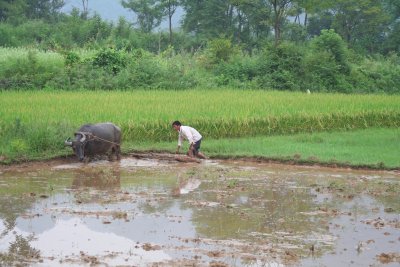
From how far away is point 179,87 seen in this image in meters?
24.1

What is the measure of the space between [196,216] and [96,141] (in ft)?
16.5

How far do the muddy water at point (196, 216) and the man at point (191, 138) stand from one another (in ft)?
2.61

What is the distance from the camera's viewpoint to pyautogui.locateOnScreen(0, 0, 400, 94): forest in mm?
23312

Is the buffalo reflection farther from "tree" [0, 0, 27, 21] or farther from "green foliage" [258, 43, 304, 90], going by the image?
"tree" [0, 0, 27, 21]

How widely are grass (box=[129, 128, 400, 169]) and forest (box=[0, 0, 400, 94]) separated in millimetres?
8195

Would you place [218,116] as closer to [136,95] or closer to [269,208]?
[136,95]

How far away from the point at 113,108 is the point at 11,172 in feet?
17.9

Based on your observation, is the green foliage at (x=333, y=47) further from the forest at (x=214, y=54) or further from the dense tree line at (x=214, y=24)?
the dense tree line at (x=214, y=24)

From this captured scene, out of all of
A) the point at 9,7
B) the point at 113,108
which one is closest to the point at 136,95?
the point at 113,108

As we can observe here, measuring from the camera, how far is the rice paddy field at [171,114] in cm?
1386

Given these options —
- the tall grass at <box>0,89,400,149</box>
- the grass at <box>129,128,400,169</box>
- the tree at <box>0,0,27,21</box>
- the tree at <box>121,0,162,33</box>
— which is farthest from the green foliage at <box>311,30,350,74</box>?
the tree at <box>0,0,27,21</box>

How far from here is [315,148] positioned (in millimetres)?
14969

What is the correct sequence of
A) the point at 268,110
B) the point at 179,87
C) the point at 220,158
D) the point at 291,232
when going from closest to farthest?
the point at 291,232
the point at 220,158
the point at 268,110
the point at 179,87

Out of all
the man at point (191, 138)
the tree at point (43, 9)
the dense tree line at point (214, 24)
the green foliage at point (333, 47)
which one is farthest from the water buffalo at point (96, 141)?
the tree at point (43, 9)
